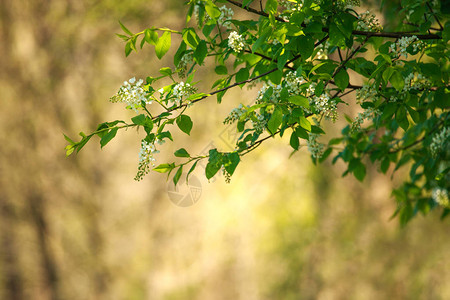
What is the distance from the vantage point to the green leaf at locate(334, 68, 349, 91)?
1.36 m

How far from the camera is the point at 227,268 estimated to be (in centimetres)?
392

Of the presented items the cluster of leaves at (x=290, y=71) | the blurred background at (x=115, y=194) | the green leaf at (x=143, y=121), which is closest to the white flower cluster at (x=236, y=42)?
the cluster of leaves at (x=290, y=71)

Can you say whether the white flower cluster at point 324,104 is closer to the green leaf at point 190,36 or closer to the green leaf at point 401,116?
the green leaf at point 401,116

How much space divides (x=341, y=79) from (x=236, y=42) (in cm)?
32

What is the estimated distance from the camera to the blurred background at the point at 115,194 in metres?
3.75

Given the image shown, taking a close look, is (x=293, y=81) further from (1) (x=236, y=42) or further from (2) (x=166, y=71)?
(2) (x=166, y=71)

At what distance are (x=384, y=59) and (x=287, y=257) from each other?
2980mm

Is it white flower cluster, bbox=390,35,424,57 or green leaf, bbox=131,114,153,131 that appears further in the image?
white flower cluster, bbox=390,35,424,57

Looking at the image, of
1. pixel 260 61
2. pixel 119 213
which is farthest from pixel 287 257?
pixel 260 61

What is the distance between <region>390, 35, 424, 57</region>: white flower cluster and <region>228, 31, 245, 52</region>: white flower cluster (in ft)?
1.44

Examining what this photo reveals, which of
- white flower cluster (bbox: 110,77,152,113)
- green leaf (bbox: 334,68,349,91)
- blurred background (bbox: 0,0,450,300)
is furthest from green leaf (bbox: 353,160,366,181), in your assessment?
blurred background (bbox: 0,0,450,300)

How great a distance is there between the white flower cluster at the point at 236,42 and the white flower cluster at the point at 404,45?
44 centimetres

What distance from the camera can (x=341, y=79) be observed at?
4.48 ft

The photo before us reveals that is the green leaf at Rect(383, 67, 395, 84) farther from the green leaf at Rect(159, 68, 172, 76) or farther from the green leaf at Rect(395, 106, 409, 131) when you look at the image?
the green leaf at Rect(159, 68, 172, 76)
